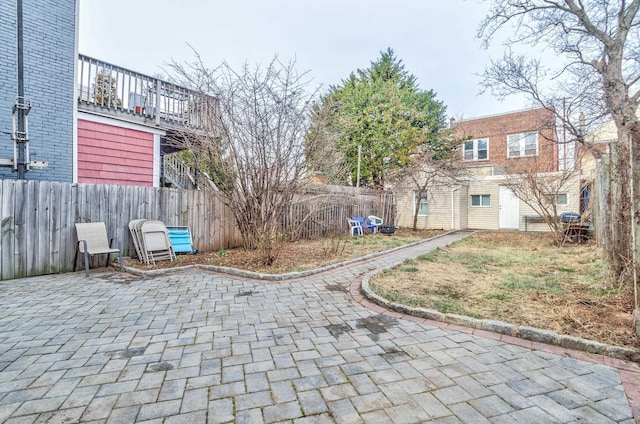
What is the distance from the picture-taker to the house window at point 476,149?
61.8ft

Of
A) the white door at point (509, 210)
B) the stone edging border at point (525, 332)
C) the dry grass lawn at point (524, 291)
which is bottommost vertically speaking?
the stone edging border at point (525, 332)

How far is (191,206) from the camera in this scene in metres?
7.39

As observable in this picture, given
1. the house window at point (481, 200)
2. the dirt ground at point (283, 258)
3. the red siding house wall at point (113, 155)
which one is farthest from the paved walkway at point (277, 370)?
the house window at point (481, 200)

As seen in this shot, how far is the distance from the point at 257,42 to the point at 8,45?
212 inches

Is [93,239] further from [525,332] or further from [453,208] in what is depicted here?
[453,208]

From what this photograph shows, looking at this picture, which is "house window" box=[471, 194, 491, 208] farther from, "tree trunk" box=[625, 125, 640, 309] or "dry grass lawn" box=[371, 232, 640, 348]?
"tree trunk" box=[625, 125, 640, 309]

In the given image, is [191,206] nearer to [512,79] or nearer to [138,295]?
[138,295]

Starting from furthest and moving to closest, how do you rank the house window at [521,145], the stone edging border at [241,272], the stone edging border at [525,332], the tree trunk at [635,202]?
the house window at [521,145] < the stone edging border at [241,272] < the tree trunk at [635,202] < the stone edging border at [525,332]

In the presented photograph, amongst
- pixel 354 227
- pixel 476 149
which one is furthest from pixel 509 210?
pixel 354 227

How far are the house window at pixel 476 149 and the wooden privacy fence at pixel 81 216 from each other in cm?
1403

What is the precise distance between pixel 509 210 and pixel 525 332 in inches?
562

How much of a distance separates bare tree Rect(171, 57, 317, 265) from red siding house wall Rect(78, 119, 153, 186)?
3.04 m

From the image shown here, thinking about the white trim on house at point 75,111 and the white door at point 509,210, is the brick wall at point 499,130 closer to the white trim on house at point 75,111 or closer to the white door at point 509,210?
the white door at point 509,210

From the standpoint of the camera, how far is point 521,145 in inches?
693
